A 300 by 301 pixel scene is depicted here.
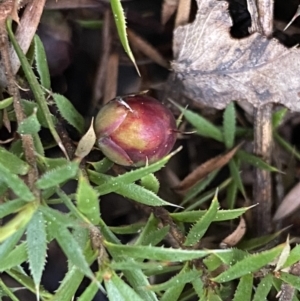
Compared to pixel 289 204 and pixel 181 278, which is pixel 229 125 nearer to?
pixel 289 204

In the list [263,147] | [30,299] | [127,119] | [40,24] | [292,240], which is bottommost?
[30,299]

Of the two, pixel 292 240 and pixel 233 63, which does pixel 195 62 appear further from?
pixel 292 240

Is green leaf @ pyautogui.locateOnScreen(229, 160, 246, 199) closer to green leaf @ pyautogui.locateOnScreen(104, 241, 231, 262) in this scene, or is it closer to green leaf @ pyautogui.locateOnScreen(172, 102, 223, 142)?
green leaf @ pyautogui.locateOnScreen(172, 102, 223, 142)

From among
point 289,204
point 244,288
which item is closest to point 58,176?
point 244,288

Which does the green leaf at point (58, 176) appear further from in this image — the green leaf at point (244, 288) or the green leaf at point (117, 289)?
the green leaf at point (244, 288)

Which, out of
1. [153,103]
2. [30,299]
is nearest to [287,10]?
[153,103]

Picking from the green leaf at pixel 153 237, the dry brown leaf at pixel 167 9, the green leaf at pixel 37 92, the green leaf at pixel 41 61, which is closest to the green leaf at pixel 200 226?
the green leaf at pixel 153 237
